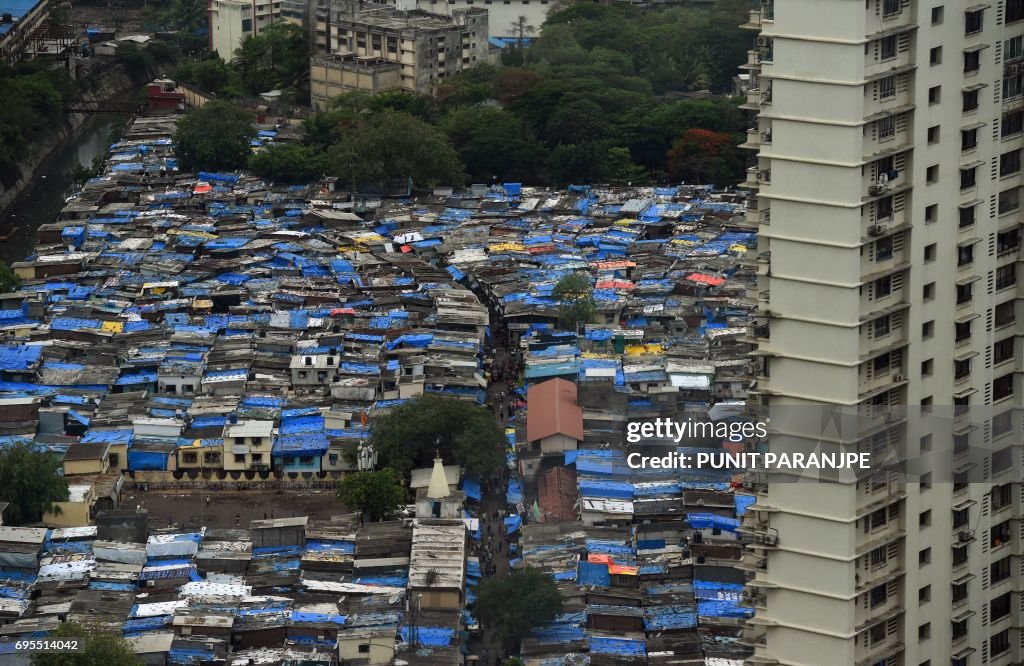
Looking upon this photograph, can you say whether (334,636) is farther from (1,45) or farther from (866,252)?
(1,45)

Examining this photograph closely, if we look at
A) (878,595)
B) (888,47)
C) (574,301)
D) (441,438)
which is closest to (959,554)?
(878,595)

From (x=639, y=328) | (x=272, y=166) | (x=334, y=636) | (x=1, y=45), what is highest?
(x=1, y=45)

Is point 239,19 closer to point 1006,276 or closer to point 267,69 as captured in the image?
point 267,69

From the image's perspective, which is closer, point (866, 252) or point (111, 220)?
point (866, 252)

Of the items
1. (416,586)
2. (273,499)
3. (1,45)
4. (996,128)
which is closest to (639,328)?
(273,499)

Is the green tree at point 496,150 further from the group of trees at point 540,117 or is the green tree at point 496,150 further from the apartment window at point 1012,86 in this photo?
the apartment window at point 1012,86
